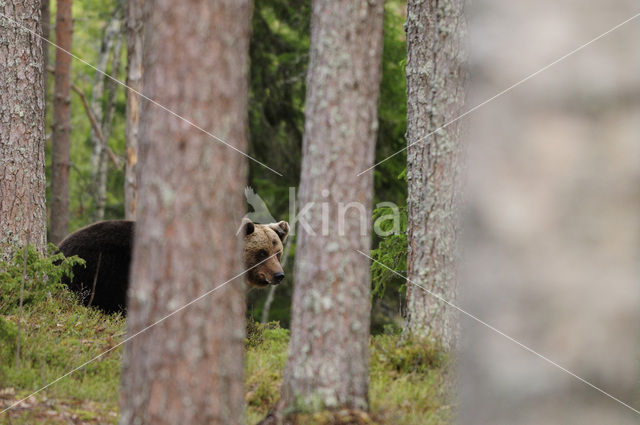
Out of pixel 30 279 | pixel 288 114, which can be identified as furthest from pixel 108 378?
pixel 288 114

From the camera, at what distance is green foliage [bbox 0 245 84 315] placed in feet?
25.3

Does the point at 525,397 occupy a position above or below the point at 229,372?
above

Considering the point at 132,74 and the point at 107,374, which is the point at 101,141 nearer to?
the point at 132,74

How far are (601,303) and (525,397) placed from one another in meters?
0.27

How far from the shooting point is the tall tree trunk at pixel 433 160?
21.6 feet

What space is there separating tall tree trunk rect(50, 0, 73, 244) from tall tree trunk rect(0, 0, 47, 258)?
6.53 metres

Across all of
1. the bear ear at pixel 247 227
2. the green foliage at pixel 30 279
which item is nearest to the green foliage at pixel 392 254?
the bear ear at pixel 247 227

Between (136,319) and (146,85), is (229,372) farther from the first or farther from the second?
(146,85)

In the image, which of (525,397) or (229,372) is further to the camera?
(229,372)

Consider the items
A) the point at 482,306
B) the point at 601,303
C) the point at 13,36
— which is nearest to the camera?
the point at 601,303

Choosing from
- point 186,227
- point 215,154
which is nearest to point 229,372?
point 186,227

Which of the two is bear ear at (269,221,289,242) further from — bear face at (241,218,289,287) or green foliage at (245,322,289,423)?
green foliage at (245,322,289,423)

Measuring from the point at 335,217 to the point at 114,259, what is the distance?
542 cm

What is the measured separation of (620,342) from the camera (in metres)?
1.46
